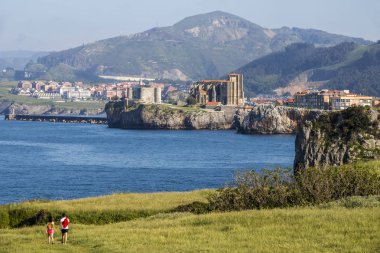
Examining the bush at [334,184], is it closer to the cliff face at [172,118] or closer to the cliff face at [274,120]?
the cliff face at [274,120]

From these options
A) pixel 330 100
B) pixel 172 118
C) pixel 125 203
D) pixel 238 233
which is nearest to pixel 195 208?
pixel 125 203

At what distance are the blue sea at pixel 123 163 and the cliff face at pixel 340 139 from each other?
7.67 m

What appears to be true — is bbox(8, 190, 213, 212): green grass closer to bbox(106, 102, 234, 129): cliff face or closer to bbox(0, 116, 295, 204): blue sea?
bbox(0, 116, 295, 204): blue sea

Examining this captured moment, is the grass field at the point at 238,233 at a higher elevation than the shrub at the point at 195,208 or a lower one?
higher

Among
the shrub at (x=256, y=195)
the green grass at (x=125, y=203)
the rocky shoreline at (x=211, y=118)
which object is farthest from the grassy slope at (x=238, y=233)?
the rocky shoreline at (x=211, y=118)

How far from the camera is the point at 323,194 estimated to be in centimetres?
3350

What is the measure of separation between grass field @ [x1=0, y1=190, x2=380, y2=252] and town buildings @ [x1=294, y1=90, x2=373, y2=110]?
424ft

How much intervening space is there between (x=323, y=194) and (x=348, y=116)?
3034 cm

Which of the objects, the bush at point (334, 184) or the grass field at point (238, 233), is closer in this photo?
the grass field at point (238, 233)

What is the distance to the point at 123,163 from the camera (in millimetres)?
88500

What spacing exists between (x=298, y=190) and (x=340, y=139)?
90.8ft

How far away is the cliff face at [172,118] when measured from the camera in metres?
172

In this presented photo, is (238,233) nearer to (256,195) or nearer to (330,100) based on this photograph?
(256,195)

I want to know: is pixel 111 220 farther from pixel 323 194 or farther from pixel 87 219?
pixel 323 194
